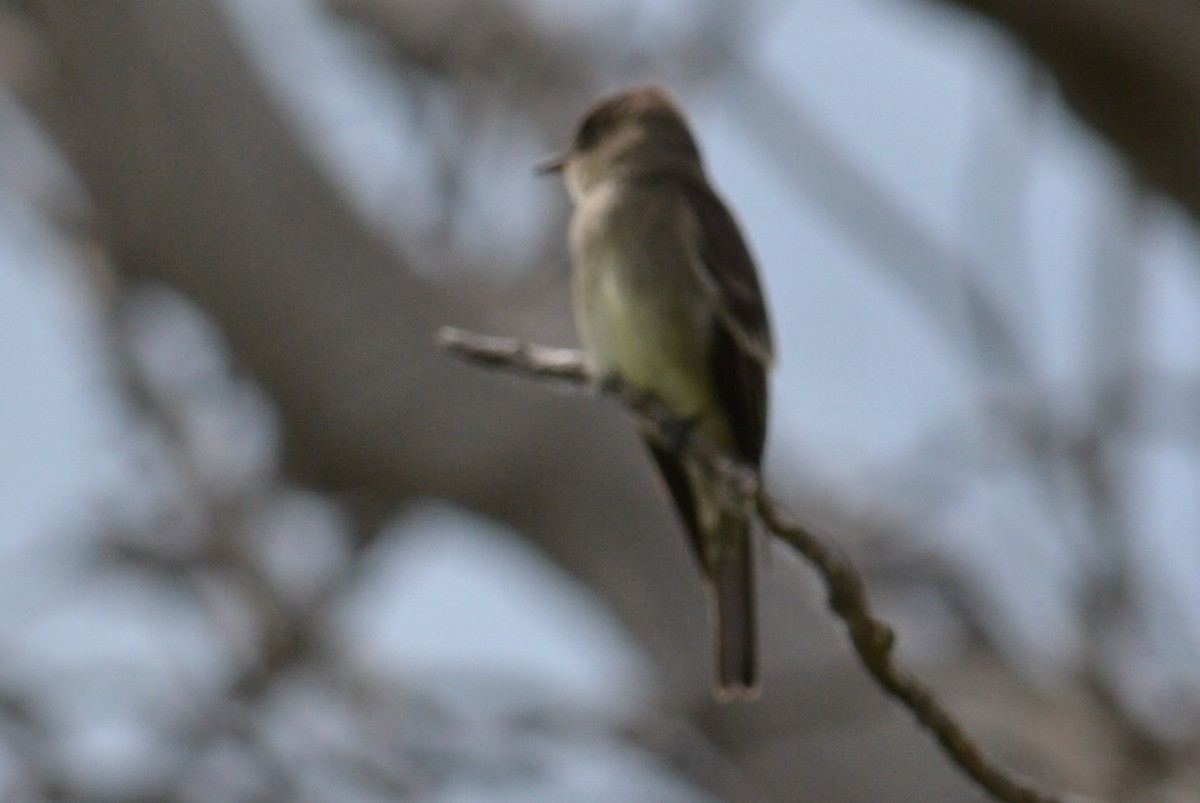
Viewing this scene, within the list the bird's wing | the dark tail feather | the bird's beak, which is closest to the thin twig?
the dark tail feather

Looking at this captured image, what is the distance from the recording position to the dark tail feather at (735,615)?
152 inches

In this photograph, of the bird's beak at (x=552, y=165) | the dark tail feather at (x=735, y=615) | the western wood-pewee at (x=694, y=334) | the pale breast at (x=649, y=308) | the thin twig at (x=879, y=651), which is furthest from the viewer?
the bird's beak at (x=552, y=165)

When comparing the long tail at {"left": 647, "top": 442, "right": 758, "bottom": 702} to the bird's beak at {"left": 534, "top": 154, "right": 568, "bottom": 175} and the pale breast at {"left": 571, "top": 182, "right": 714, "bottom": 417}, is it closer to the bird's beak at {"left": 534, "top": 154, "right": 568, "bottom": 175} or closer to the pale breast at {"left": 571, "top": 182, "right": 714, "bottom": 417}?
the pale breast at {"left": 571, "top": 182, "right": 714, "bottom": 417}

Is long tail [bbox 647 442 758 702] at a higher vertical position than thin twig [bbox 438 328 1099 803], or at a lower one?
lower

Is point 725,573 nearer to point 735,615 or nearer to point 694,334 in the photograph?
point 735,615

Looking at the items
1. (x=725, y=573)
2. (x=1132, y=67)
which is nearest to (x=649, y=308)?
(x=725, y=573)

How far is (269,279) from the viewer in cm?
560

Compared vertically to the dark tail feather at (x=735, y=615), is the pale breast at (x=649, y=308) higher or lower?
higher

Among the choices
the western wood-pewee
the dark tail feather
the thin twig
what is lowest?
the dark tail feather

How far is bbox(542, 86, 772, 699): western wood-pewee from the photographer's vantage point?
4008 millimetres

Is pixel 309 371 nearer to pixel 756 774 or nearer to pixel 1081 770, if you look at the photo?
pixel 756 774

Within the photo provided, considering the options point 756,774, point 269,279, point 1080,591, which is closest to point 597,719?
point 756,774

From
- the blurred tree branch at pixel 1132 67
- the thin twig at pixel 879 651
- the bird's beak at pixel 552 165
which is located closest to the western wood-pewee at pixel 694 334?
the bird's beak at pixel 552 165

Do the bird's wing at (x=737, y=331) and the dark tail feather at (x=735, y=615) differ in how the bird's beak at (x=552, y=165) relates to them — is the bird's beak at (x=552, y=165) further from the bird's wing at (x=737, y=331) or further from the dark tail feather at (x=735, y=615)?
the dark tail feather at (x=735, y=615)
